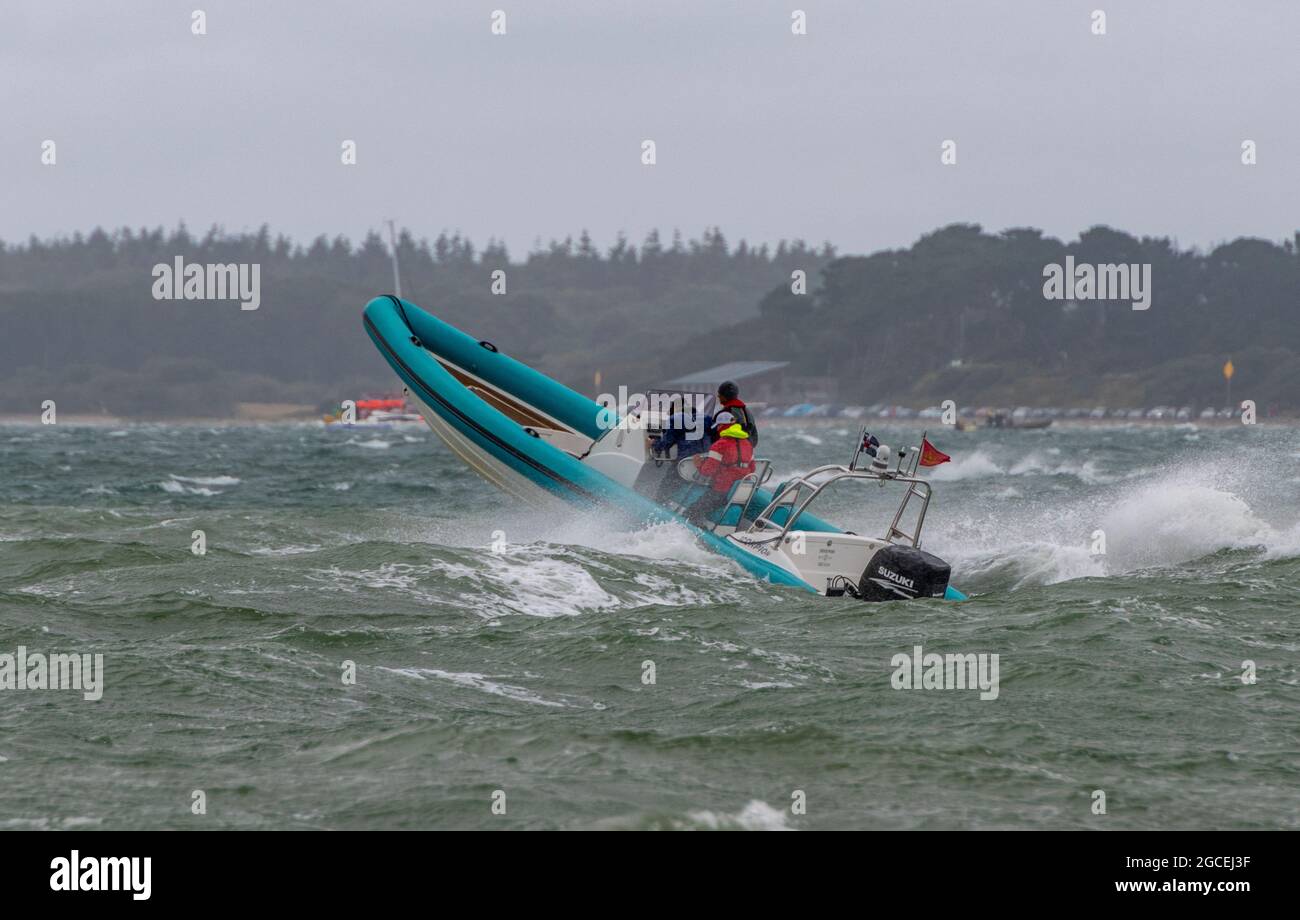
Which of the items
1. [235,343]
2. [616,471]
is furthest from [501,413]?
[235,343]

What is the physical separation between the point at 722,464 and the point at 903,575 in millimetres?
2220

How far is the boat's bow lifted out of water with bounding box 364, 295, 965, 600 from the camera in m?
12.0

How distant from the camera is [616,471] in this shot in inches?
563

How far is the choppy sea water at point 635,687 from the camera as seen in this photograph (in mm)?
6160

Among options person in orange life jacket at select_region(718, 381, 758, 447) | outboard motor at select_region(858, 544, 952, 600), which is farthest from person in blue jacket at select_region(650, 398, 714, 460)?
outboard motor at select_region(858, 544, 952, 600)

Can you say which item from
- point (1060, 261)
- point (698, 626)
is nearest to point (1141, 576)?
point (698, 626)

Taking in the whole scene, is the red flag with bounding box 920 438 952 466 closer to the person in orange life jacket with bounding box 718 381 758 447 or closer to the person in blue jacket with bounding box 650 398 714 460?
the person in orange life jacket with bounding box 718 381 758 447

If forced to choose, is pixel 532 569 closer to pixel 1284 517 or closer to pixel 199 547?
pixel 199 547

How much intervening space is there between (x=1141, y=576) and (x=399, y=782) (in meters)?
8.05

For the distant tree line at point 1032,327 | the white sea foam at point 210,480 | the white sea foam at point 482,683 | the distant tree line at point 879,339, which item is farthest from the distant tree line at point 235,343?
the white sea foam at point 482,683

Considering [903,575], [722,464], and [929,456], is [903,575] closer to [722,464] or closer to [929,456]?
[929,456]

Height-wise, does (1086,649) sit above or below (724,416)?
below

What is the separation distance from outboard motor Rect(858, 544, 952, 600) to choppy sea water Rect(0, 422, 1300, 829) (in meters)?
0.35

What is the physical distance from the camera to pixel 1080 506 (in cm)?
1822
